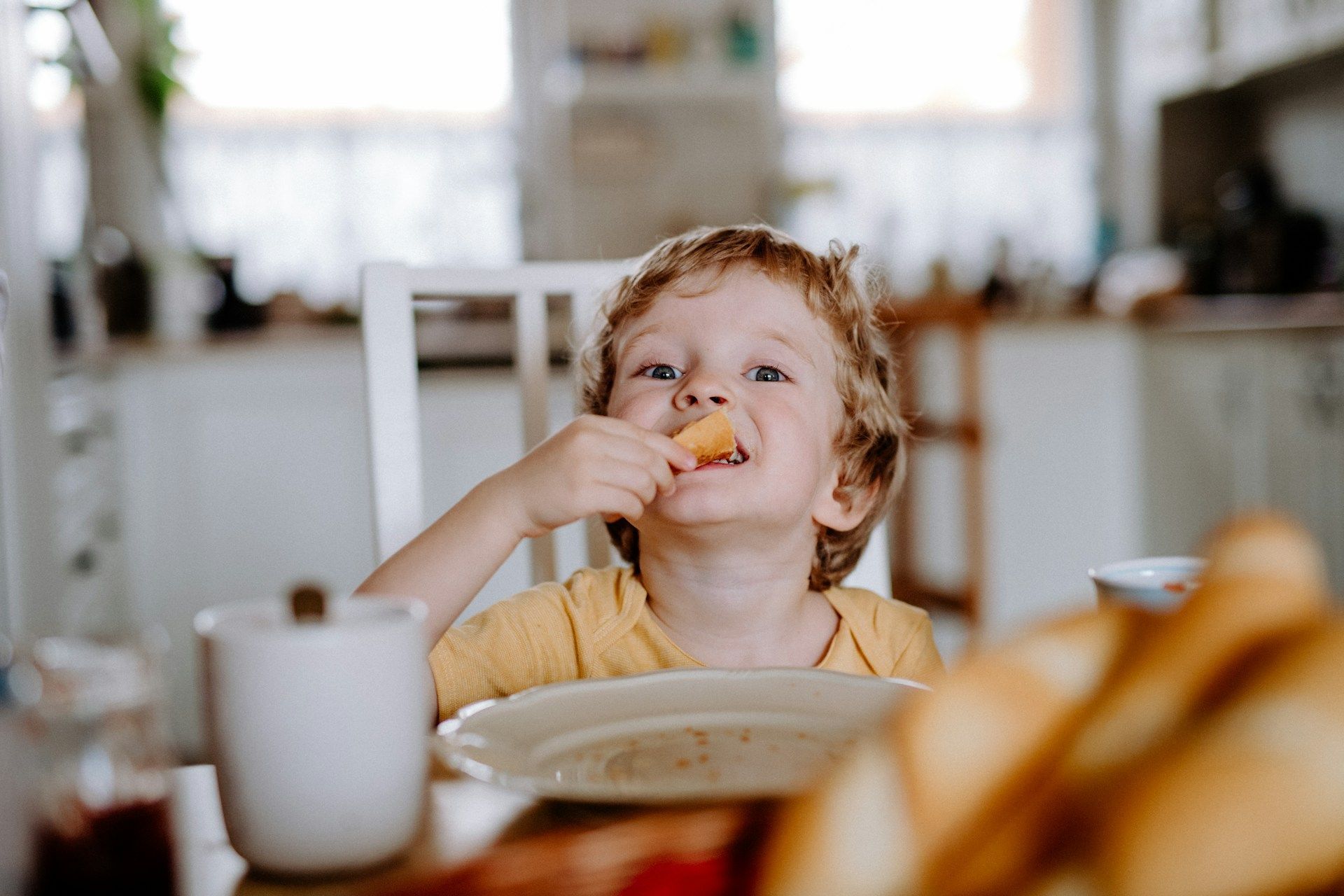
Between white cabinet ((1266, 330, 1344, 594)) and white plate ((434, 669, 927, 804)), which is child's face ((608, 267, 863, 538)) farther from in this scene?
white cabinet ((1266, 330, 1344, 594))

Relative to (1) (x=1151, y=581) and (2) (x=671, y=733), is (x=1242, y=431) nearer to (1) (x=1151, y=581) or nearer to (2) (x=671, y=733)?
(1) (x=1151, y=581)

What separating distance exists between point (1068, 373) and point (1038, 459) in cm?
28

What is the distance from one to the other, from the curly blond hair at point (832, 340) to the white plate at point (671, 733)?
0.50m

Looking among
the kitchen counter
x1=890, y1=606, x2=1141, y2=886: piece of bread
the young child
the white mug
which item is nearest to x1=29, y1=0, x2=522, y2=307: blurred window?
the kitchen counter

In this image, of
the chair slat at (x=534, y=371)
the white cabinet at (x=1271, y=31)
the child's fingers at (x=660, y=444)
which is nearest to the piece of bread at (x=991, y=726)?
the child's fingers at (x=660, y=444)

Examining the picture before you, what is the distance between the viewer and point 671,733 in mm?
580

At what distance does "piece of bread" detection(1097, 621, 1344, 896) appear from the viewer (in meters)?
0.25

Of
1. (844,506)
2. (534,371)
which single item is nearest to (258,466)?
(534,371)

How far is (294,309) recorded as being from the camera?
3398mm

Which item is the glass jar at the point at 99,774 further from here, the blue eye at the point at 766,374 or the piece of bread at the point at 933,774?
the blue eye at the point at 766,374

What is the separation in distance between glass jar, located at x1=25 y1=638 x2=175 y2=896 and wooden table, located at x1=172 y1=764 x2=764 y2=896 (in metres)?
0.05

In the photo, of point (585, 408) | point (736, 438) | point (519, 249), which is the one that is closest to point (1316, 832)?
point (736, 438)

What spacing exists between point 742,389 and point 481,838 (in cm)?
55

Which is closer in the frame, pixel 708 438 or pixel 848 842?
Answer: pixel 848 842
